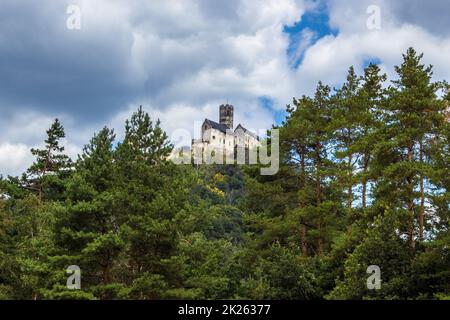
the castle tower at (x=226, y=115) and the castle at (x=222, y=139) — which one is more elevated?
the castle tower at (x=226, y=115)

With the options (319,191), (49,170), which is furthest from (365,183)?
(49,170)

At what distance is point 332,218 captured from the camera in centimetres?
2928

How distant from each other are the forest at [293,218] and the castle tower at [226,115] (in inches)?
6396

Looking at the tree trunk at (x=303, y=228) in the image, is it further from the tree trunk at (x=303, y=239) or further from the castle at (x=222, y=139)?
the castle at (x=222, y=139)

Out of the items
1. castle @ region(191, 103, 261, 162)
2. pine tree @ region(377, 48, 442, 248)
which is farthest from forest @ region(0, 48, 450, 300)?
castle @ region(191, 103, 261, 162)

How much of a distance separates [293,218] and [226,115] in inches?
6571

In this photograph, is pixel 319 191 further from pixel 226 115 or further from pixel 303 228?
pixel 226 115

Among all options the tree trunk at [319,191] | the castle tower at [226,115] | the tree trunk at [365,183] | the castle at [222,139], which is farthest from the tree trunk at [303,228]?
the castle tower at [226,115]

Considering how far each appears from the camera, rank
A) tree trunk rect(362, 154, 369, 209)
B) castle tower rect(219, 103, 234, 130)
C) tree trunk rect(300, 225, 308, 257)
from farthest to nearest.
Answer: castle tower rect(219, 103, 234, 130) → tree trunk rect(300, 225, 308, 257) → tree trunk rect(362, 154, 369, 209)

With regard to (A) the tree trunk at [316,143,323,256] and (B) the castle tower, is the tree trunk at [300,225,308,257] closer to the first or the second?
(A) the tree trunk at [316,143,323,256]

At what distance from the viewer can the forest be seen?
22469mm

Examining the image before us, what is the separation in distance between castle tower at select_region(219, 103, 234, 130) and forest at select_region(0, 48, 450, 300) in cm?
16247

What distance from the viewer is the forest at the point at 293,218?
22.5 m
